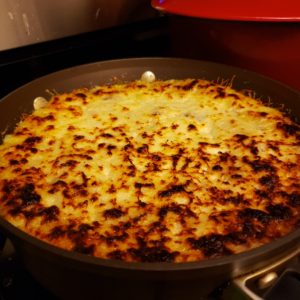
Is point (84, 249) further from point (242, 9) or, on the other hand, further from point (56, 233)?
point (242, 9)

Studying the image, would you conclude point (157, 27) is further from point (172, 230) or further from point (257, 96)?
point (172, 230)

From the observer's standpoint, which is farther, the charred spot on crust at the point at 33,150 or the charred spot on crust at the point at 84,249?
the charred spot on crust at the point at 33,150

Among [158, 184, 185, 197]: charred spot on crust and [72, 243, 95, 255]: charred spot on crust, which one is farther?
[158, 184, 185, 197]: charred spot on crust

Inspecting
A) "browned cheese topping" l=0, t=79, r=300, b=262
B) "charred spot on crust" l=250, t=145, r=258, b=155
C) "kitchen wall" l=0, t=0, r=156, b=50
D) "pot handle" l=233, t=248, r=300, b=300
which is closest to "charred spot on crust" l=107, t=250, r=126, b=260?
"browned cheese topping" l=0, t=79, r=300, b=262

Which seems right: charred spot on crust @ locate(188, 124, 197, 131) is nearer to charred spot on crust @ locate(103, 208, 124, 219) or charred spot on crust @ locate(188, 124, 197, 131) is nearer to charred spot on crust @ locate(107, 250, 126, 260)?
charred spot on crust @ locate(103, 208, 124, 219)

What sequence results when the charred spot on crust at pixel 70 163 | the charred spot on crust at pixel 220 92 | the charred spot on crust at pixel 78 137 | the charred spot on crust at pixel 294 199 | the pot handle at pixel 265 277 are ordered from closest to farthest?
the pot handle at pixel 265 277
the charred spot on crust at pixel 294 199
the charred spot on crust at pixel 70 163
the charred spot on crust at pixel 78 137
the charred spot on crust at pixel 220 92

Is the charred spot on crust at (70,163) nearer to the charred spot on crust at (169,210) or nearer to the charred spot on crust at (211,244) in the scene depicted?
the charred spot on crust at (169,210)

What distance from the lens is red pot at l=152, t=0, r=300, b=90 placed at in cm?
113

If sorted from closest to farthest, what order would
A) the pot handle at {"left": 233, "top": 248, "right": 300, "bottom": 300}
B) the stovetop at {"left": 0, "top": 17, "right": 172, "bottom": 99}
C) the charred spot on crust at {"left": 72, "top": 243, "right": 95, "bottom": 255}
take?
1. the pot handle at {"left": 233, "top": 248, "right": 300, "bottom": 300}
2. the charred spot on crust at {"left": 72, "top": 243, "right": 95, "bottom": 255}
3. the stovetop at {"left": 0, "top": 17, "right": 172, "bottom": 99}

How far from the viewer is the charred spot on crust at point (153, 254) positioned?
84 cm

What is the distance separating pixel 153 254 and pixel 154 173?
0.27 meters

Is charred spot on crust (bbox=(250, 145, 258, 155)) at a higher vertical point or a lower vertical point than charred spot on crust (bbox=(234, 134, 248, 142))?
lower

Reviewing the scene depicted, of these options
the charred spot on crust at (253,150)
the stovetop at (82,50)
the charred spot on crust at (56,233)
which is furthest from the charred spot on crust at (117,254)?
the stovetop at (82,50)

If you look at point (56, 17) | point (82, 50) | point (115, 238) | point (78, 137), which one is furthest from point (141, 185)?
point (56, 17)
